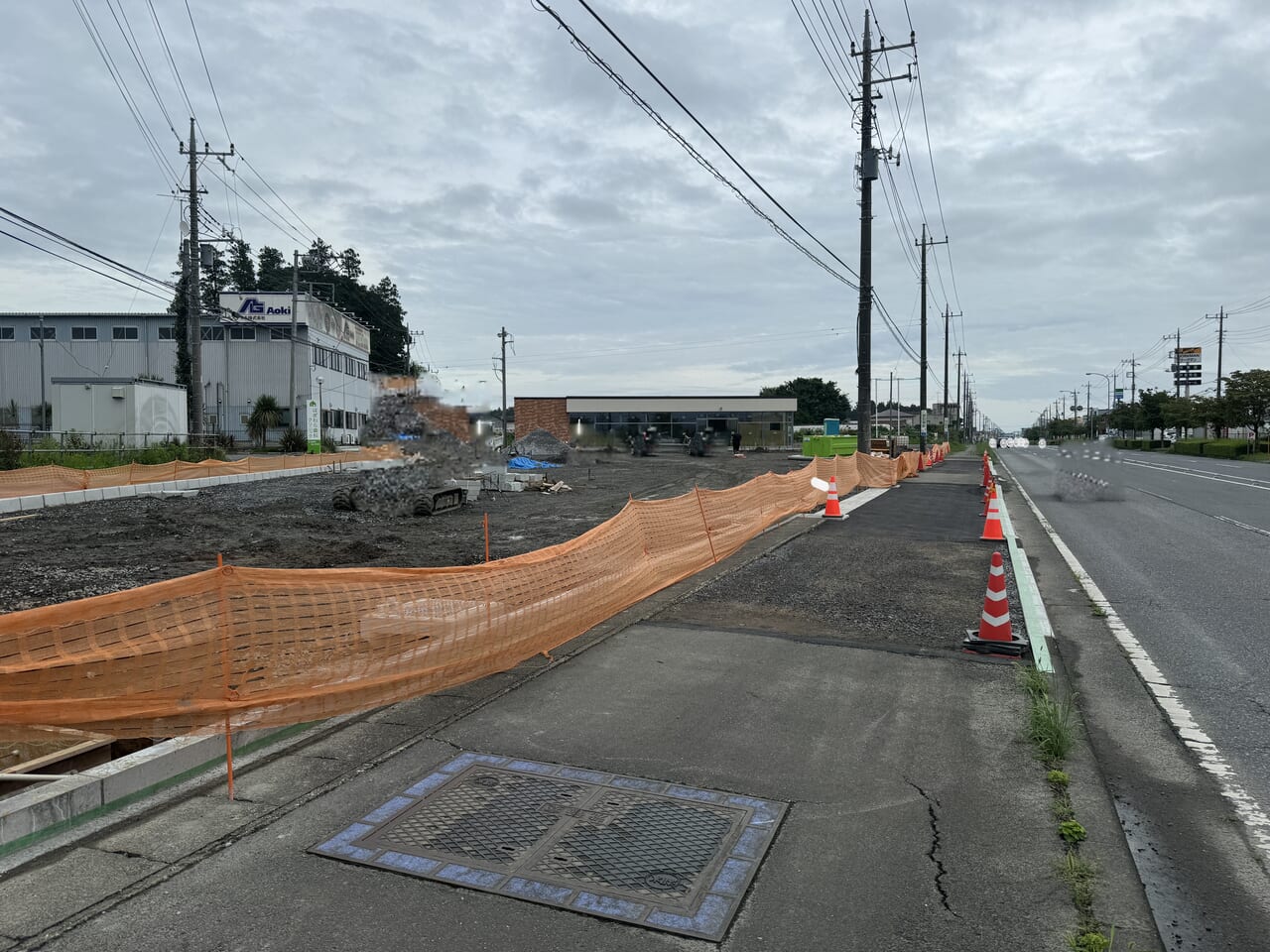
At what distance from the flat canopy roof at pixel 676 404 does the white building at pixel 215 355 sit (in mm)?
18459

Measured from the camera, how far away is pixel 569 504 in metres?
20.8

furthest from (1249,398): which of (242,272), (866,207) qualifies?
(242,272)

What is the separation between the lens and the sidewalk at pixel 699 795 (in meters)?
2.88

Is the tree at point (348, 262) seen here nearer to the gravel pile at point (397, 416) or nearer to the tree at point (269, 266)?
the tree at point (269, 266)

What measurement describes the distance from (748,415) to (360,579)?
6501 cm

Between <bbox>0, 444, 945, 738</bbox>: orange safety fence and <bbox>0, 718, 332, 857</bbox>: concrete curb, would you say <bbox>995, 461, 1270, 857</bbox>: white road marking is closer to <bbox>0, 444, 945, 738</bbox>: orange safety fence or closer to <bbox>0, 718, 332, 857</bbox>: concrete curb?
<bbox>0, 444, 945, 738</bbox>: orange safety fence

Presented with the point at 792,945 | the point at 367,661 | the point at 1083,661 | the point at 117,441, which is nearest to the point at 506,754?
the point at 367,661

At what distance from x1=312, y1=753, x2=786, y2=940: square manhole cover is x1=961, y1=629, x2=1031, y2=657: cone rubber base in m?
3.43

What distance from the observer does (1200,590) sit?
9109mm

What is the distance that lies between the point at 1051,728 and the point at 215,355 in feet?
196

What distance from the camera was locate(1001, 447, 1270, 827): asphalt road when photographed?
5168 millimetres

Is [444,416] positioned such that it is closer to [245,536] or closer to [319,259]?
[245,536]

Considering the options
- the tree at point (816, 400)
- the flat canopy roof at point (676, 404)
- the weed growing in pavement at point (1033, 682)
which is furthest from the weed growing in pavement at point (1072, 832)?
the tree at point (816, 400)

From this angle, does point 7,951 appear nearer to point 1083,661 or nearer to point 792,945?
point 792,945
